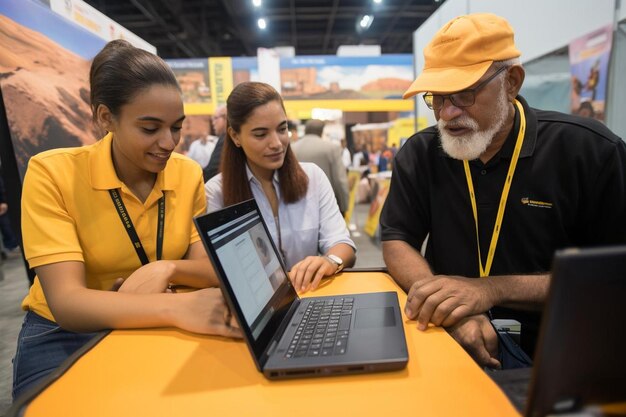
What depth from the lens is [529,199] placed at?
4.19 ft

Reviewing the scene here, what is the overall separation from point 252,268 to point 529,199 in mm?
941

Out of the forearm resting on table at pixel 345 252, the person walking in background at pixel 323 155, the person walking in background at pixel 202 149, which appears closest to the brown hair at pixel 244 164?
the forearm resting on table at pixel 345 252

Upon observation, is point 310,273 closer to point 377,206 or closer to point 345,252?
point 345,252

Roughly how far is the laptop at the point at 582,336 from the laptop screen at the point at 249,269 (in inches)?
19.3

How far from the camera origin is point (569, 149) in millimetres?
1245

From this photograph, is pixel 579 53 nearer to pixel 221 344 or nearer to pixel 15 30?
pixel 221 344

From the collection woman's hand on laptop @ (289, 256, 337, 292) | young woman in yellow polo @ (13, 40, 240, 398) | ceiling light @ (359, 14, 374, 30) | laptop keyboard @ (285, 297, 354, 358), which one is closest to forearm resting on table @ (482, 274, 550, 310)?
laptop keyboard @ (285, 297, 354, 358)

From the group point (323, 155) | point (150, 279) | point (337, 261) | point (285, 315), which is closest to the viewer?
point (285, 315)

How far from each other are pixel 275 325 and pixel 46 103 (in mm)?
2164

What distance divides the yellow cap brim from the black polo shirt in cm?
26

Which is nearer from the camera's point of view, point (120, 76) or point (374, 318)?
point (374, 318)

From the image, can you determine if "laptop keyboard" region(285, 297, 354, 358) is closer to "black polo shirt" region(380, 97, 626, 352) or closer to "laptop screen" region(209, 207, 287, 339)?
"laptop screen" region(209, 207, 287, 339)

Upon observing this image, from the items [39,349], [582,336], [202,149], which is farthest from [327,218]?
[202,149]

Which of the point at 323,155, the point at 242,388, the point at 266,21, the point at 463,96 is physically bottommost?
the point at 242,388
